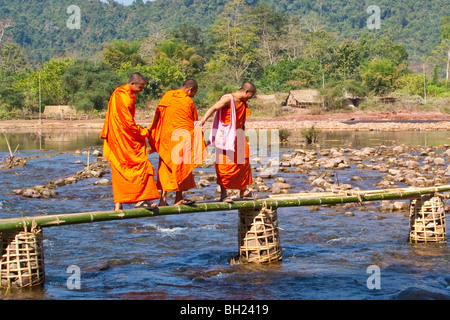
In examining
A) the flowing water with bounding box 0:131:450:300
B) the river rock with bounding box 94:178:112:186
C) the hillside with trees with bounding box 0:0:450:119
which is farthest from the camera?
the hillside with trees with bounding box 0:0:450:119

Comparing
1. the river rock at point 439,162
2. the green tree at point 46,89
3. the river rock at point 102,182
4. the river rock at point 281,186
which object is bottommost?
the river rock at point 281,186

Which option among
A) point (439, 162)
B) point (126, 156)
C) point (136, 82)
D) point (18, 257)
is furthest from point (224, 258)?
point (439, 162)

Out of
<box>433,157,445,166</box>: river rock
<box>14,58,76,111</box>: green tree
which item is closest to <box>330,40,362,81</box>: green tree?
<box>14,58,76,111</box>: green tree

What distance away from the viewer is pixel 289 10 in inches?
4336

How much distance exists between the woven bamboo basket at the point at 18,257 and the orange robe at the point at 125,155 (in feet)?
3.78

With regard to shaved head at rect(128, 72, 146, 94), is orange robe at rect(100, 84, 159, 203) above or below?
below

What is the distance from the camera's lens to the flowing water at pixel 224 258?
655cm

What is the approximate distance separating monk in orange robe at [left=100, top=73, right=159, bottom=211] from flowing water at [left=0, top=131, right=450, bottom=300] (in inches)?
41.1

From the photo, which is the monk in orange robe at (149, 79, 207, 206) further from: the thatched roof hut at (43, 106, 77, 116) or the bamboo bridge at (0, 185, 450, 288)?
the thatched roof hut at (43, 106, 77, 116)

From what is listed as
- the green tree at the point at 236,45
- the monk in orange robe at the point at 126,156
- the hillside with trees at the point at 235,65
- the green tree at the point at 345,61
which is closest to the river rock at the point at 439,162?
the monk in orange robe at the point at 126,156

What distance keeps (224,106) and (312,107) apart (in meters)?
33.2

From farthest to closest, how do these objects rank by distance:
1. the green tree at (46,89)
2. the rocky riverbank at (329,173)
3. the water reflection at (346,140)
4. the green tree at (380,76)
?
the green tree at (46,89) < the green tree at (380,76) < the water reflection at (346,140) < the rocky riverbank at (329,173)

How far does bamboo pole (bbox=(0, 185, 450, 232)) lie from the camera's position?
6047 millimetres

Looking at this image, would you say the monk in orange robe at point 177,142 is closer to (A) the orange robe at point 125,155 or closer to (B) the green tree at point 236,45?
(A) the orange robe at point 125,155
